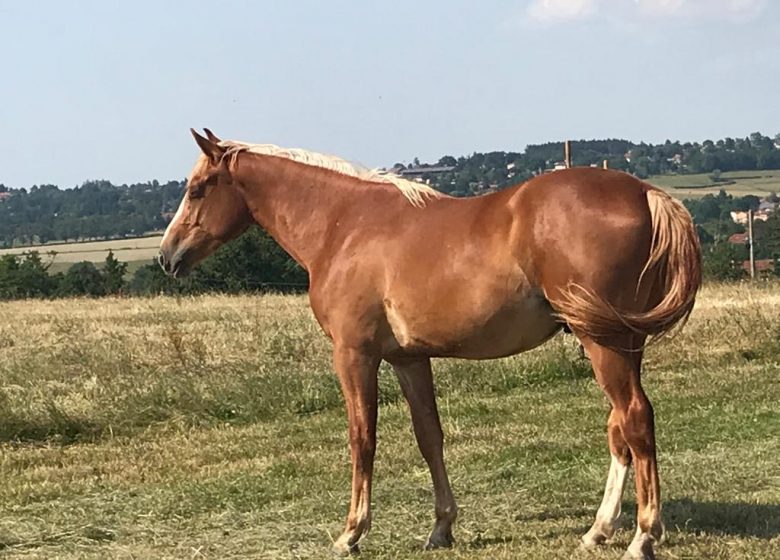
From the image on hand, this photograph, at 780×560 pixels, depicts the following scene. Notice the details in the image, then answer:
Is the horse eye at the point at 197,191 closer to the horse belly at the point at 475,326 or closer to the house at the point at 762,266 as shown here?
the horse belly at the point at 475,326

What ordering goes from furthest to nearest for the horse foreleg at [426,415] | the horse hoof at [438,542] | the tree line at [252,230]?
the tree line at [252,230]
the horse foreleg at [426,415]
the horse hoof at [438,542]

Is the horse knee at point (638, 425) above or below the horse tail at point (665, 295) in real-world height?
below

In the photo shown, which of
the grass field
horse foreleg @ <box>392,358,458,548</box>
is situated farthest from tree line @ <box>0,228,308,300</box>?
horse foreleg @ <box>392,358,458,548</box>

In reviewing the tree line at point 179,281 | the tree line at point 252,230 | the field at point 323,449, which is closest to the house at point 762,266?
the tree line at point 252,230

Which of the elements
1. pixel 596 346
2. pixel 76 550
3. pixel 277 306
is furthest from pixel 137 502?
pixel 277 306

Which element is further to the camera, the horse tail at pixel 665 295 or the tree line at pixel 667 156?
the tree line at pixel 667 156

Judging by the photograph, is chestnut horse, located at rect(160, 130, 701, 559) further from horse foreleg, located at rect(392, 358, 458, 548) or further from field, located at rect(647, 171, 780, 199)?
field, located at rect(647, 171, 780, 199)

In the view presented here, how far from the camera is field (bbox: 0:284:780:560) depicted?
20.6 feet

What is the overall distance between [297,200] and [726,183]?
79.2m

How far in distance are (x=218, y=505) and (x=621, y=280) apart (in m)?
3.59

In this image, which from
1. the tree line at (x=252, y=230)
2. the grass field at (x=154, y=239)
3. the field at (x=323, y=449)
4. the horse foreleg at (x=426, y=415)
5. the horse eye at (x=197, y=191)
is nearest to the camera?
the horse foreleg at (x=426, y=415)

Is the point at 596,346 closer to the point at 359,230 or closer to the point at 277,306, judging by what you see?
the point at 359,230

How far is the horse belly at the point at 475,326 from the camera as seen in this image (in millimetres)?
5398

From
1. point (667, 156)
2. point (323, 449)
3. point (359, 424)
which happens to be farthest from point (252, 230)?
point (667, 156)
